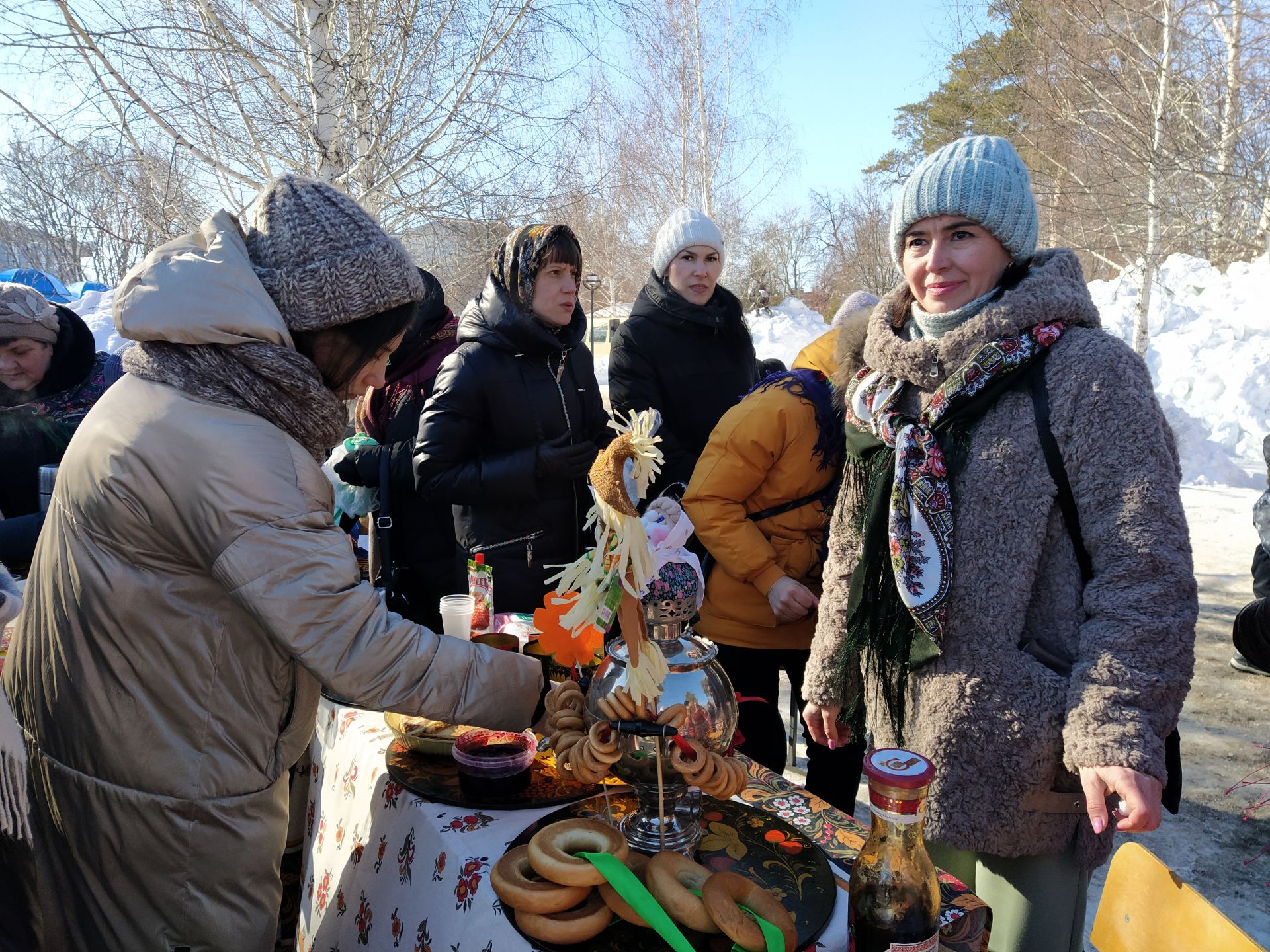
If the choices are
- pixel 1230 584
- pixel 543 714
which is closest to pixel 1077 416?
pixel 543 714

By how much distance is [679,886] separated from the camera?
119cm

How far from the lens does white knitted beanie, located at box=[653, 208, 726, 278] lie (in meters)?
3.85

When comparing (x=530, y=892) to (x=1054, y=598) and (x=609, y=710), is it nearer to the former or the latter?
(x=609, y=710)

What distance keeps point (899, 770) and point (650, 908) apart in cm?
39

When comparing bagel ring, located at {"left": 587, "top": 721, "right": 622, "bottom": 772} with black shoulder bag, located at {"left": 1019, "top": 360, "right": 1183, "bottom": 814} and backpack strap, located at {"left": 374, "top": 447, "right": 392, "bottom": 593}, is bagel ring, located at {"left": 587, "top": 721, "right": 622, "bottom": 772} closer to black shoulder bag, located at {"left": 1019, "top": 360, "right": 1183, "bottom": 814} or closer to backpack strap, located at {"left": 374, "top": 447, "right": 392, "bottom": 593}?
black shoulder bag, located at {"left": 1019, "top": 360, "right": 1183, "bottom": 814}

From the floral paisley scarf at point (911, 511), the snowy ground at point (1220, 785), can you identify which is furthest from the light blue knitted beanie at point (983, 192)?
the snowy ground at point (1220, 785)

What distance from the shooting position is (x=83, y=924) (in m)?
1.49

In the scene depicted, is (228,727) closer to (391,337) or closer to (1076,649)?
(391,337)

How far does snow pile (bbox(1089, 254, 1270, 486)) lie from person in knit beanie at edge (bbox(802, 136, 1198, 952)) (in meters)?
8.25

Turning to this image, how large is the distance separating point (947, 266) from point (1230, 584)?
608 centimetres

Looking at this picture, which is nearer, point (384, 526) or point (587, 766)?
point (587, 766)

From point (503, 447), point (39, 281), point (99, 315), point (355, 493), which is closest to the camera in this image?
point (503, 447)

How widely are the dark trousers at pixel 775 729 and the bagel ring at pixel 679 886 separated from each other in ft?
4.79

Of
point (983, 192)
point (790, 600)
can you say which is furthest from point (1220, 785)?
point (983, 192)
